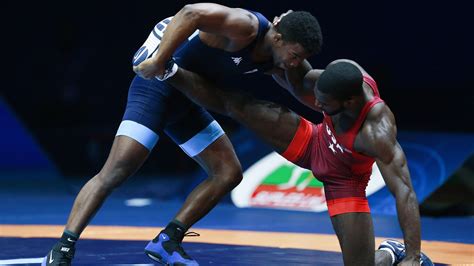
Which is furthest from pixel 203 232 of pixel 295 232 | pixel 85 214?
pixel 85 214

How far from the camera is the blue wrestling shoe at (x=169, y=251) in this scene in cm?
552

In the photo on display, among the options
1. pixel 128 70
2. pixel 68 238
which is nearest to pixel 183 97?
pixel 68 238

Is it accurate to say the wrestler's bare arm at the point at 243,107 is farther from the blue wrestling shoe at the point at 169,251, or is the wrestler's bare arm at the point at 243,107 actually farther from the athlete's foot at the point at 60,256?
the athlete's foot at the point at 60,256

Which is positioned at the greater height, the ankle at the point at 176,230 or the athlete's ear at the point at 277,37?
the athlete's ear at the point at 277,37

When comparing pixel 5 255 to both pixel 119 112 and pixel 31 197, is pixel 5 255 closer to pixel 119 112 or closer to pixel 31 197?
pixel 31 197

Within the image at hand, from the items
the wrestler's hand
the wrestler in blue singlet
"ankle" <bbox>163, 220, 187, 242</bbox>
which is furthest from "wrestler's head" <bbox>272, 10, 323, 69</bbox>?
"ankle" <bbox>163, 220, 187, 242</bbox>

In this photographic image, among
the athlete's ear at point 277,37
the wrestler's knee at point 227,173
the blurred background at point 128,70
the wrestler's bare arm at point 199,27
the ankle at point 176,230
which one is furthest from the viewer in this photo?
the blurred background at point 128,70

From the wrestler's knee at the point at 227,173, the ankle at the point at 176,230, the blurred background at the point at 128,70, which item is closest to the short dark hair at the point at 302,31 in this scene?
the wrestler's knee at the point at 227,173

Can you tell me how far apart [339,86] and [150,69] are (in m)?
1.03

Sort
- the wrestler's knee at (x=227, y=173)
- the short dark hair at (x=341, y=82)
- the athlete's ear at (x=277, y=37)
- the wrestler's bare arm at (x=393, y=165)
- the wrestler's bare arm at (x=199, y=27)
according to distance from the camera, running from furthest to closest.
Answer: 1. the wrestler's knee at (x=227, y=173)
2. the athlete's ear at (x=277, y=37)
3. the wrestler's bare arm at (x=199, y=27)
4. the short dark hair at (x=341, y=82)
5. the wrestler's bare arm at (x=393, y=165)

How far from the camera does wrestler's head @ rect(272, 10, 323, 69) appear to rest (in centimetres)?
524

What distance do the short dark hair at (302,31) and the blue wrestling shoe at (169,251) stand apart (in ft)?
4.35

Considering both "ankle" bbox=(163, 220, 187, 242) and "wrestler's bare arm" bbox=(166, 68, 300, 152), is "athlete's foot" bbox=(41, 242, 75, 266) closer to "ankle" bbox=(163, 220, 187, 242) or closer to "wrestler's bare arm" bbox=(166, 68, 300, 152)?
"ankle" bbox=(163, 220, 187, 242)

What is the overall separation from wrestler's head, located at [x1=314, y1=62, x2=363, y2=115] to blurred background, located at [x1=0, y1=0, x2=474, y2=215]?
393cm
